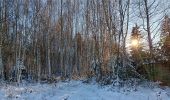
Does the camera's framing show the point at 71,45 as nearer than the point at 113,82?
No

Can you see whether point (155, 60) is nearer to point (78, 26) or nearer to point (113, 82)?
point (113, 82)

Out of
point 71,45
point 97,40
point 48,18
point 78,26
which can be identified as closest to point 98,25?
point 97,40

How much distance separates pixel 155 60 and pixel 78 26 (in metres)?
23.1

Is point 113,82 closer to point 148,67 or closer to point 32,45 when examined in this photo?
point 148,67

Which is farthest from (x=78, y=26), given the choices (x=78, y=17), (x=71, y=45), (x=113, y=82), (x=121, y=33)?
(x=113, y=82)

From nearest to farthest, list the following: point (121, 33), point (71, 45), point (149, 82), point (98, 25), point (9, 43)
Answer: point (149, 82) → point (121, 33) → point (98, 25) → point (9, 43) → point (71, 45)

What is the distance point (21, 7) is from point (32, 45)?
833 centimetres

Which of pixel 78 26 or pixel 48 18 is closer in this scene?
pixel 48 18

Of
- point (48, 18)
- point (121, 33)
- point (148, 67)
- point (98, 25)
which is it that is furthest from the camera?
point (48, 18)

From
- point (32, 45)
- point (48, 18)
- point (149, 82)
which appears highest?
point (48, 18)

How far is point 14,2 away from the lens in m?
35.6

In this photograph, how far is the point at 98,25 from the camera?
113 feet

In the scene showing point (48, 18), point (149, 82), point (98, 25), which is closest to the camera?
point (149, 82)

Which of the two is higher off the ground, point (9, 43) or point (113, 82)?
point (9, 43)
